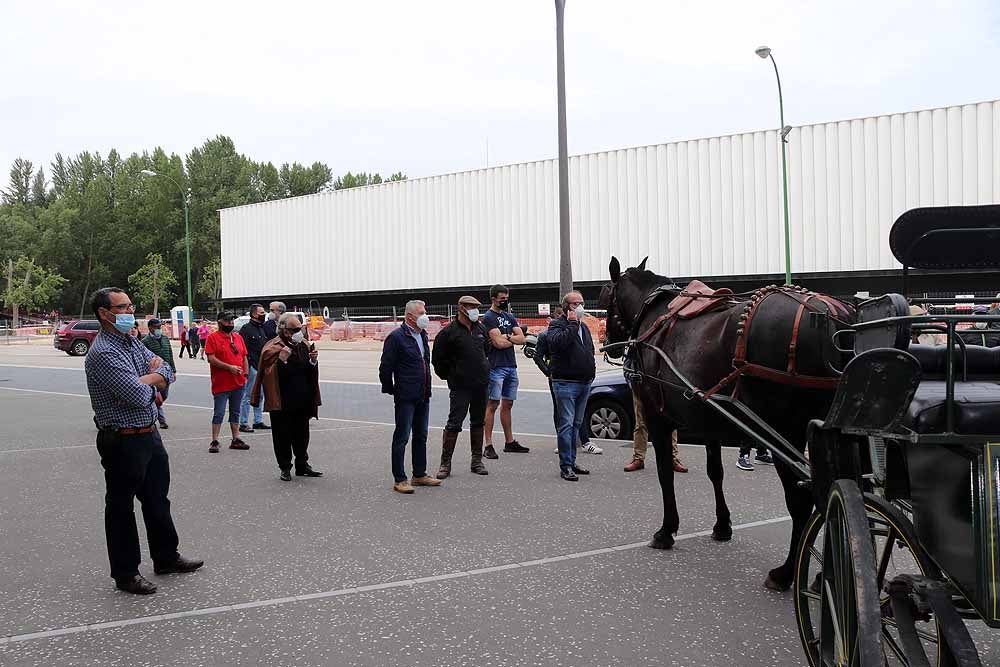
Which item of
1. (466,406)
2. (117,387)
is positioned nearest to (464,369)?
(466,406)

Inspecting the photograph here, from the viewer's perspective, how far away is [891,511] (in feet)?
9.66

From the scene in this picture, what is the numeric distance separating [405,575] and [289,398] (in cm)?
391

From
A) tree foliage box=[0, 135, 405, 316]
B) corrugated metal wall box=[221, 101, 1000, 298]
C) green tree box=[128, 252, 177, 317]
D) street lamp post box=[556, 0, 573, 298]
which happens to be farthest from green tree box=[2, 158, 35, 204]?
street lamp post box=[556, 0, 573, 298]

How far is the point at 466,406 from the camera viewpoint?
9250 mm

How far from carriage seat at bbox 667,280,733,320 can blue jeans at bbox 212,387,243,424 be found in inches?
272

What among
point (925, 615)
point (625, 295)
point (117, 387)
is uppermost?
point (625, 295)

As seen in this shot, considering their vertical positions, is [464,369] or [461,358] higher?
[461,358]

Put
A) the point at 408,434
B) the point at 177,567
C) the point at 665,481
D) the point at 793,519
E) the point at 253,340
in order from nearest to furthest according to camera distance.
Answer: the point at 793,519, the point at 177,567, the point at 665,481, the point at 408,434, the point at 253,340

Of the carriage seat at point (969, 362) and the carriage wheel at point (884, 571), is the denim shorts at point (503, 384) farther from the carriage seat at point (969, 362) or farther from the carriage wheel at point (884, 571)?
the carriage wheel at point (884, 571)

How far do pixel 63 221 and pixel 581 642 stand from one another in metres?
96.5

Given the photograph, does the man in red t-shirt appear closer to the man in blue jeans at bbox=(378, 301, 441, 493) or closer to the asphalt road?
the asphalt road

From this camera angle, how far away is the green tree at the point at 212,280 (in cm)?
8537

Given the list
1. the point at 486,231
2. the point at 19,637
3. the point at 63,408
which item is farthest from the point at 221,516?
the point at 486,231

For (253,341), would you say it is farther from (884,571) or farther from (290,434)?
(884,571)
